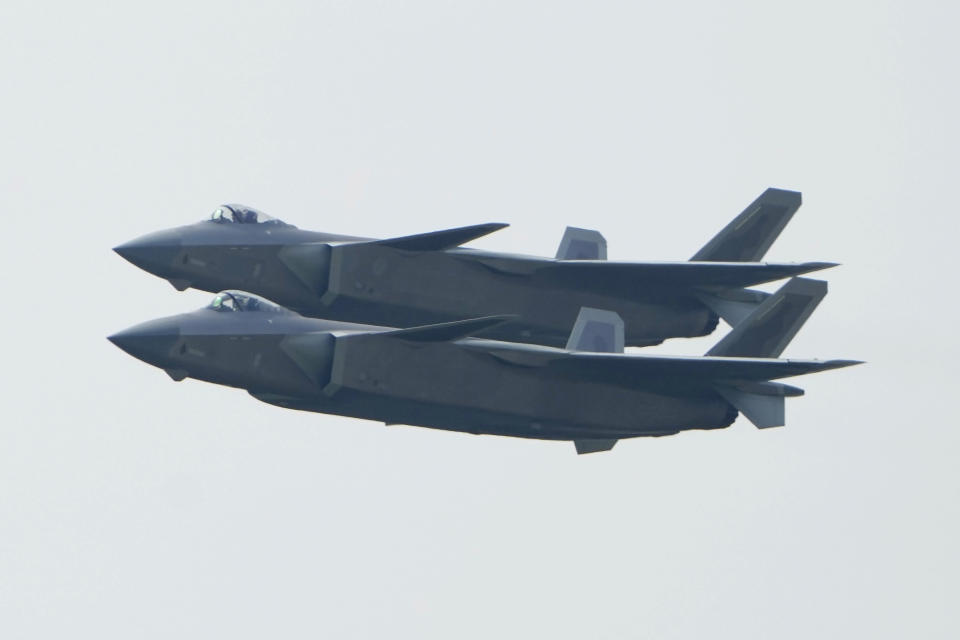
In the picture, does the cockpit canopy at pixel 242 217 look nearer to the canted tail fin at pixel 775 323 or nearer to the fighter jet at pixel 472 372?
the fighter jet at pixel 472 372

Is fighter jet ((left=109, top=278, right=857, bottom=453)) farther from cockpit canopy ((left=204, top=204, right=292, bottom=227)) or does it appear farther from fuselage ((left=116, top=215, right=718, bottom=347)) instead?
cockpit canopy ((left=204, top=204, right=292, bottom=227))

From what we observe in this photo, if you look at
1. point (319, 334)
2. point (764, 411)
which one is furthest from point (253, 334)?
point (764, 411)

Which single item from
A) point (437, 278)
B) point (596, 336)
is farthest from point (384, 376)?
point (437, 278)

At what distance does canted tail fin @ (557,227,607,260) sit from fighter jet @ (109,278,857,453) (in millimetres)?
7532

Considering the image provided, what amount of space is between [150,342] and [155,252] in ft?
24.8

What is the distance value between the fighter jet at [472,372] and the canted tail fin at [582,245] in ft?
24.7

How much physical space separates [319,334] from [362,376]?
5.06ft

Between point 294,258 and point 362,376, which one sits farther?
point 294,258

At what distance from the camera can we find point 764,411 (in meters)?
64.6

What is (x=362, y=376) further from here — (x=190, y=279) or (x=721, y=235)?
(x=721, y=235)

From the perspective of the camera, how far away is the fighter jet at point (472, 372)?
199ft

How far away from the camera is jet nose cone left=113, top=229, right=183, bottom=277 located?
2638 inches

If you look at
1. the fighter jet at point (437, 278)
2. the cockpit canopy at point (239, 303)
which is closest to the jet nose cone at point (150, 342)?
the cockpit canopy at point (239, 303)

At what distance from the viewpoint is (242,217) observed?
6856 centimetres
